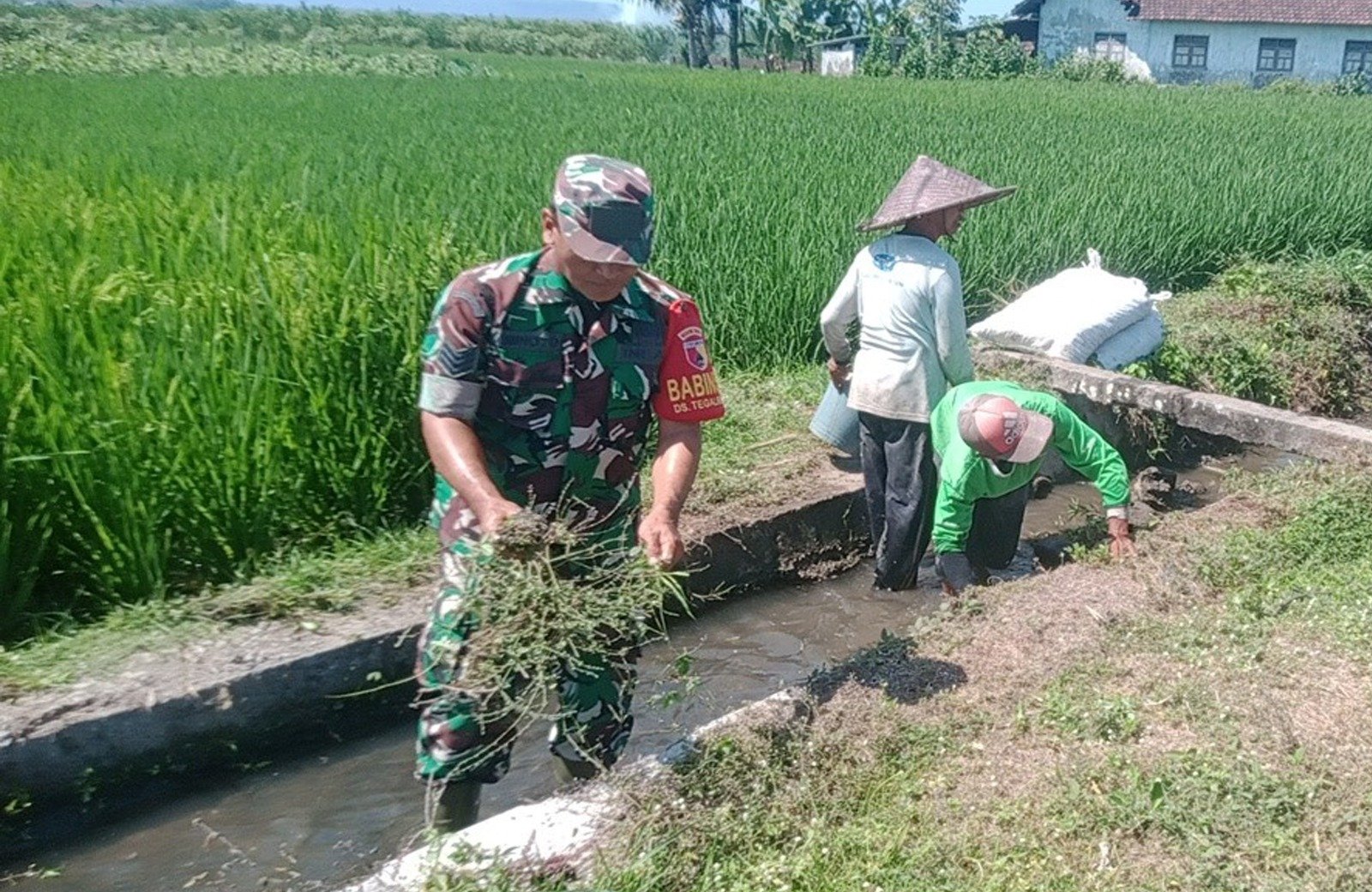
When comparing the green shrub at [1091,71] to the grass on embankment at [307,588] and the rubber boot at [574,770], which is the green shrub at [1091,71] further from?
the rubber boot at [574,770]

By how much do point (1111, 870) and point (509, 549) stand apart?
4.39 feet

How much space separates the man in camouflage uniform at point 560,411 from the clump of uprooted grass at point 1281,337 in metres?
4.42

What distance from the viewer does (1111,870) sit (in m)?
Result: 2.56

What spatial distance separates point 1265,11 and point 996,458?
40457 mm

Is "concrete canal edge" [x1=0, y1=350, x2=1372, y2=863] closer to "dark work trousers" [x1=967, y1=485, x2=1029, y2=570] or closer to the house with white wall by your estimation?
"dark work trousers" [x1=967, y1=485, x2=1029, y2=570]

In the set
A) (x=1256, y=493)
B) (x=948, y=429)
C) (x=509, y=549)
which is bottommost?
(x=1256, y=493)

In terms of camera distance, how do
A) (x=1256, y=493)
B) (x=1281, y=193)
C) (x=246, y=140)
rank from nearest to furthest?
1. (x=1256, y=493)
2. (x=1281, y=193)
3. (x=246, y=140)

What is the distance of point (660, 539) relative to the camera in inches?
102

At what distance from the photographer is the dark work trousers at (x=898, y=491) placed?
4555 millimetres

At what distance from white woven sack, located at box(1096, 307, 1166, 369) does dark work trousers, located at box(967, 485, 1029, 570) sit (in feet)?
6.14

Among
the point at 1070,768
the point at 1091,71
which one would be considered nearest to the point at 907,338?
the point at 1070,768

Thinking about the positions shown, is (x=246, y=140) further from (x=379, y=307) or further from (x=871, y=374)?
(x=871, y=374)

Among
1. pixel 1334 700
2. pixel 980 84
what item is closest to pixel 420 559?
pixel 1334 700

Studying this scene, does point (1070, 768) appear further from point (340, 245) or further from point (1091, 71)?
point (1091, 71)
